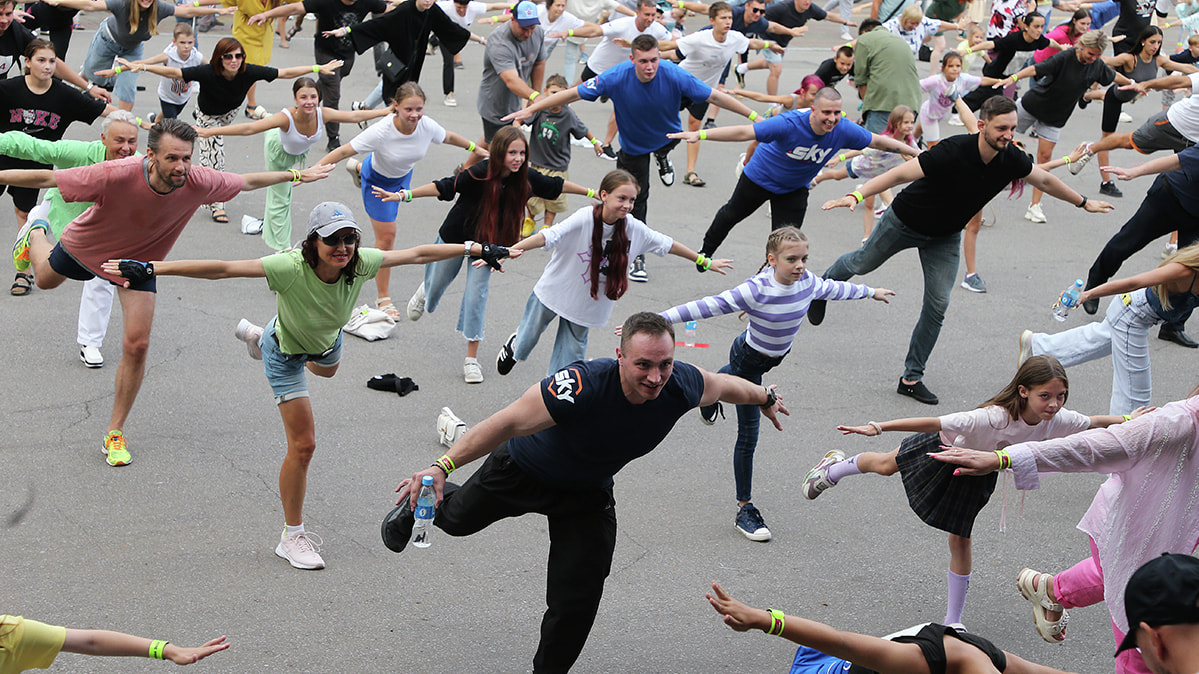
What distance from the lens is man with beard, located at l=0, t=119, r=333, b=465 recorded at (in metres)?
6.10

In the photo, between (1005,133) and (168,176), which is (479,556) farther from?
(1005,133)

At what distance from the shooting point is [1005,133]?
24.5 ft

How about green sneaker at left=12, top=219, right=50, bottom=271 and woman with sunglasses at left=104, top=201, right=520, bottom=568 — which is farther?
green sneaker at left=12, top=219, right=50, bottom=271

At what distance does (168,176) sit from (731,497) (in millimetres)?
3550

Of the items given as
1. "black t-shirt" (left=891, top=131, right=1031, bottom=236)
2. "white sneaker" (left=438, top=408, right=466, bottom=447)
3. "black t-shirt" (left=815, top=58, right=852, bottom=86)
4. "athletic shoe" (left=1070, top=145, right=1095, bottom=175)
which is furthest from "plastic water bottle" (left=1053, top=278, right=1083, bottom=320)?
"black t-shirt" (left=815, top=58, right=852, bottom=86)

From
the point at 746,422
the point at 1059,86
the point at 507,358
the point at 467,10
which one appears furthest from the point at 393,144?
the point at 1059,86

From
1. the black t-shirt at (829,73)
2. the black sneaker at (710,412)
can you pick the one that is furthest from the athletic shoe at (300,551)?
the black t-shirt at (829,73)

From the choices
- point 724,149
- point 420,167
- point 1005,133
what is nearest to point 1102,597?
point 1005,133

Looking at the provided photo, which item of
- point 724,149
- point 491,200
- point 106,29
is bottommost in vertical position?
point 724,149

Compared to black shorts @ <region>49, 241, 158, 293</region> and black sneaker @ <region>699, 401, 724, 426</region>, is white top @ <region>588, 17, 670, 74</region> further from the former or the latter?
black shorts @ <region>49, 241, 158, 293</region>

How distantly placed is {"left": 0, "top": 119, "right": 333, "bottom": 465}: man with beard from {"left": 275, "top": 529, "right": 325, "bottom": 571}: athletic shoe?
54.5 inches

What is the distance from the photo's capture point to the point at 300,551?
18.2 feet

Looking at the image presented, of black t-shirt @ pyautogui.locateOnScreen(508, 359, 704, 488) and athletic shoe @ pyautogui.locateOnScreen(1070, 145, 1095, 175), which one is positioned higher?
black t-shirt @ pyautogui.locateOnScreen(508, 359, 704, 488)

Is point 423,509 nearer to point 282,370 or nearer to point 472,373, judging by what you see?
point 282,370
